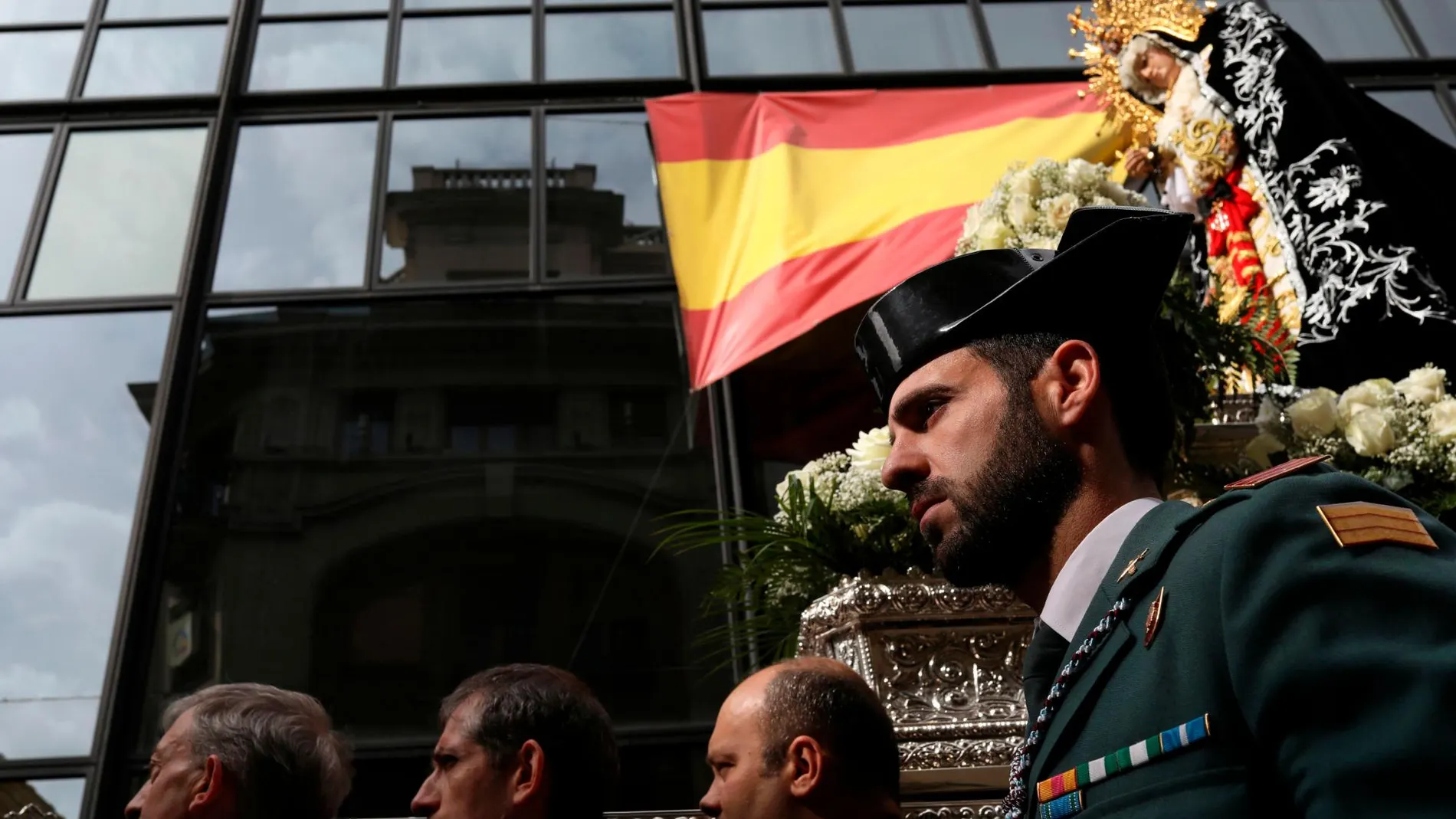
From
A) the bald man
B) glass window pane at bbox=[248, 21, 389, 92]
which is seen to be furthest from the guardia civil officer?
glass window pane at bbox=[248, 21, 389, 92]

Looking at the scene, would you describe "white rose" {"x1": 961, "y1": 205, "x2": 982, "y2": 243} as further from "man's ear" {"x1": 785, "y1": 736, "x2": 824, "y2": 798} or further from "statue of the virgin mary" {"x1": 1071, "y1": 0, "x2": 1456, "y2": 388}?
"man's ear" {"x1": 785, "y1": 736, "x2": 824, "y2": 798}

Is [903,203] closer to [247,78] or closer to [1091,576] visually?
[247,78]

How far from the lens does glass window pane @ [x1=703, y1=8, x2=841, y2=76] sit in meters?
8.48

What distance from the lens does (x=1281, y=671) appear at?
120 centimetres

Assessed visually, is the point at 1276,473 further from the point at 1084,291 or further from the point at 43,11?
the point at 43,11

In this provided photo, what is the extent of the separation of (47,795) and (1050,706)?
5.31 m

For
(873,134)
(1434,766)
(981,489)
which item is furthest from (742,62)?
(1434,766)

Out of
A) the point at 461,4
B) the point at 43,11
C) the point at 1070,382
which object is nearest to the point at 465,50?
the point at 461,4

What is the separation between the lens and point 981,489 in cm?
170

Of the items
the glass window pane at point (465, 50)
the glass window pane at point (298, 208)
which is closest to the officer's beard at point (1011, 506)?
the glass window pane at point (298, 208)

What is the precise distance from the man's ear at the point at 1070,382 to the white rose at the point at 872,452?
171 cm

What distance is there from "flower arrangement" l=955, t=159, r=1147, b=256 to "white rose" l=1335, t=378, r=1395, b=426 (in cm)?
83

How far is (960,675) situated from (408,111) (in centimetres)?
613

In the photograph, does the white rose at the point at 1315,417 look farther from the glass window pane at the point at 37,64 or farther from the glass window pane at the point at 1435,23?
the glass window pane at the point at 37,64
